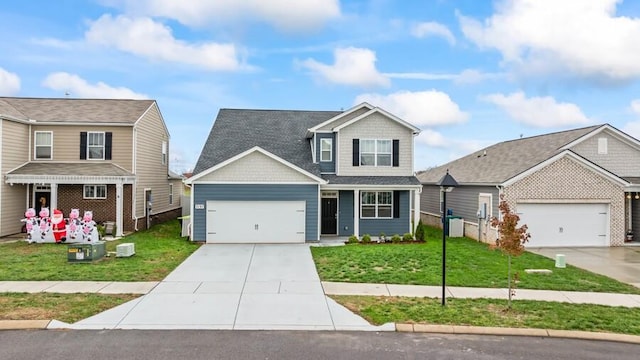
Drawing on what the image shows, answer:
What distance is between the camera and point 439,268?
13.5 m

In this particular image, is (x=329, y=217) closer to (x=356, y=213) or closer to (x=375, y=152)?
(x=356, y=213)

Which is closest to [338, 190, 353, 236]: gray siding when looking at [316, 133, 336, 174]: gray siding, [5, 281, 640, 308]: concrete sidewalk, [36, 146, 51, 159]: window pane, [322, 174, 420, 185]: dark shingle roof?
[322, 174, 420, 185]: dark shingle roof

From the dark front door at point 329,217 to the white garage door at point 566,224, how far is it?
8.68m

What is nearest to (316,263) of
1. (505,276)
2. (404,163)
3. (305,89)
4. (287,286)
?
(287,286)

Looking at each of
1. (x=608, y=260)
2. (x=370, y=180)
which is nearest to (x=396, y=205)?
(x=370, y=180)

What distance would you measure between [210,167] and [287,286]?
10534 millimetres

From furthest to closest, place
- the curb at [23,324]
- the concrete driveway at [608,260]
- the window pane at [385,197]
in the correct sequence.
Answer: the window pane at [385,197], the concrete driveway at [608,260], the curb at [23,324]

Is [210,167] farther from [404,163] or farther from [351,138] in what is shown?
[404,163]

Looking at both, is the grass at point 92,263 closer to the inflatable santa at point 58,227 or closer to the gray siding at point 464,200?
the inflatable santa at point 58,227

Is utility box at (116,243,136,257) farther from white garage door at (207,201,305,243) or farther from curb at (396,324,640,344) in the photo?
curb at (396,324,640,344)

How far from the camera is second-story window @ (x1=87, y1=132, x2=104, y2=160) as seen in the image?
22469mm

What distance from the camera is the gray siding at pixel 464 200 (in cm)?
2038

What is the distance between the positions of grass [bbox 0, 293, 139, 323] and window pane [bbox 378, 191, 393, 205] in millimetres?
13841

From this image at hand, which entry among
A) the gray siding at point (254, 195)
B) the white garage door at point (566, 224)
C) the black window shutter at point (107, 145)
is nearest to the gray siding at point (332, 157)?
the gray siding at point (254, 195)
